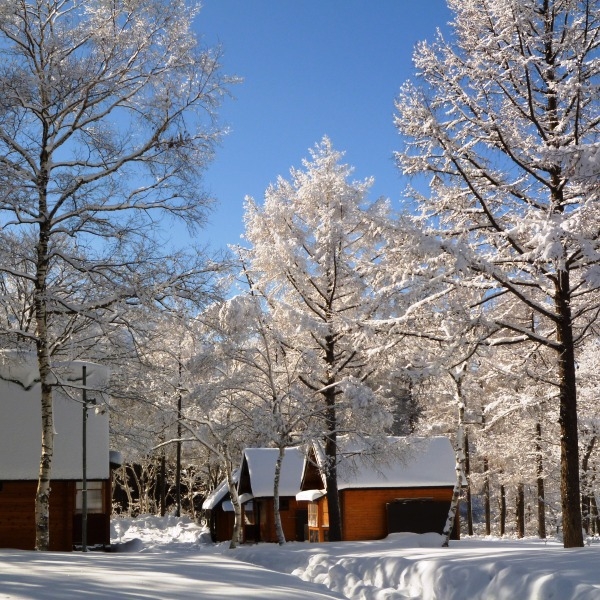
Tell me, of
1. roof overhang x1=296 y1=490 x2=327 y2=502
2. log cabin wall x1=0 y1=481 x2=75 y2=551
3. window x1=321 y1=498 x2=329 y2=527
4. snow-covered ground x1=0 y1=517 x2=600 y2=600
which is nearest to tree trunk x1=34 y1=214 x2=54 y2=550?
snow-covered ground x1=0 y1=517 x2=600 y2=600

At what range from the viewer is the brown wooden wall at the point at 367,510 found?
2953 centimetres

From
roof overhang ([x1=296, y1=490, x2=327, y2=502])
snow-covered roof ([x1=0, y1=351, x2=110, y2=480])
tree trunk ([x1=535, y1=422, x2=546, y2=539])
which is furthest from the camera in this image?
tree trunk ([x1=535, y1=422, x2=546, y2=539])

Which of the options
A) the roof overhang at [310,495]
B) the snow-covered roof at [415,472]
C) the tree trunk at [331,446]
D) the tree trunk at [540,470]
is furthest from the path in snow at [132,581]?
the tree trunk at [540,470]

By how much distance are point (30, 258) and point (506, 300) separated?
9.76 metres

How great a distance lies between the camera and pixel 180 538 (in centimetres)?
4191

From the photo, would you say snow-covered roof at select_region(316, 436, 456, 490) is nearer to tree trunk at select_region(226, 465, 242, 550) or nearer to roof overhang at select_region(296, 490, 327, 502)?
roof overhang at select_region(296, 490, 327, 502)

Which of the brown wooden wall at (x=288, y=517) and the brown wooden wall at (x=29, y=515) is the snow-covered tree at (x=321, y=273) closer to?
the brown wooden wall at (x=29, y=515)

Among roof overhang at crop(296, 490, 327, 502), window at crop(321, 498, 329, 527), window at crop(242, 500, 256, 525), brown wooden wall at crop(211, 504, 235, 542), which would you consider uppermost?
roof overhang at crop(296, 490, 327, 502)

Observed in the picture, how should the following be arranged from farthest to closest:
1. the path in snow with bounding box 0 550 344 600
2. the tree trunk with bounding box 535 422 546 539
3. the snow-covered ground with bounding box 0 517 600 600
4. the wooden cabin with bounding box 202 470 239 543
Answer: the wooden cabin with bounding box 202 470 239 543, the tree trunk with bounding box 535 422 546 539, the snow-covered ground with bounding box 0 517 600 600, the path in snow with bounding box 0 550 344 600

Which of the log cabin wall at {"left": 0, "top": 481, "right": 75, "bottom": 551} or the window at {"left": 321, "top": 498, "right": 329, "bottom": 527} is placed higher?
the log cabin wall at {"left": 0, "top": 481, "right": 75, "bottom": 551}

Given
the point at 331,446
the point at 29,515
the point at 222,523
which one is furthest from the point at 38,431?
the point at 222,523

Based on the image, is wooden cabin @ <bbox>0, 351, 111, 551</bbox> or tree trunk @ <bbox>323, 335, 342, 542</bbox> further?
tree trunk @ <bbox>323, 335, 342, 542</bbox>

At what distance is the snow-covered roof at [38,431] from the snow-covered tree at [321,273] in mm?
6190

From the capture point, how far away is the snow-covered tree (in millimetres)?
23781
